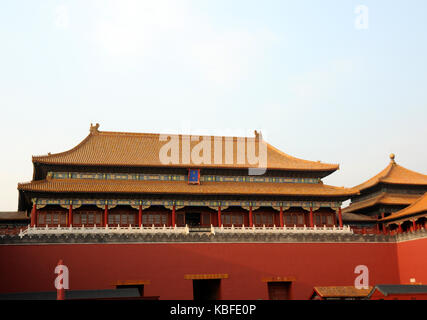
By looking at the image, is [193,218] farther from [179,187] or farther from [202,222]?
A: [179,187]

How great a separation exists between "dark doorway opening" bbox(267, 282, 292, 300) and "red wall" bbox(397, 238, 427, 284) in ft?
27.0

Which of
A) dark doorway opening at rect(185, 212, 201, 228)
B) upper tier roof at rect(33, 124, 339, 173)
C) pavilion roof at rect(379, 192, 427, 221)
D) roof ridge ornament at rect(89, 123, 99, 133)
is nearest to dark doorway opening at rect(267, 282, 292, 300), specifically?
dark doorway opening at rect(185, 212, 201, 228)

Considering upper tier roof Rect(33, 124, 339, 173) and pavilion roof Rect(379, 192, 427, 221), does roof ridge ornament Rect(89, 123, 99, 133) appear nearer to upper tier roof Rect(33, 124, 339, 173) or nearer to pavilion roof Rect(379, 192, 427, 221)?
upper tier roof Rect(33, 124, 339, 173)

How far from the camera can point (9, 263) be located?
2695 centimetres

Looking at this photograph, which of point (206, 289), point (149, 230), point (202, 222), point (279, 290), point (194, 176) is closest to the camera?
point (279, 290)

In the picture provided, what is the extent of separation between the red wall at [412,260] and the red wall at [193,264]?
546 mm

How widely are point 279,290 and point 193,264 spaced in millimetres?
6044

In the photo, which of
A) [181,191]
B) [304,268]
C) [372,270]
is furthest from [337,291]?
[181,191]

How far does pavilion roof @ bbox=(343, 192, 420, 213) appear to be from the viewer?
36.8 metres

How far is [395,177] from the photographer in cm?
3956

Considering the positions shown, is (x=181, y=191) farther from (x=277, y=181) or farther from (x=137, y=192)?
(x=277, y=181)

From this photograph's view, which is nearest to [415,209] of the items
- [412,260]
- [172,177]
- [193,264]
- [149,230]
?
[412,260]
